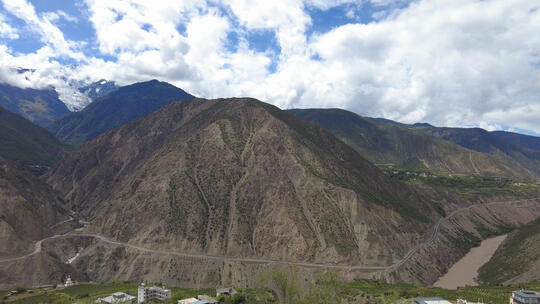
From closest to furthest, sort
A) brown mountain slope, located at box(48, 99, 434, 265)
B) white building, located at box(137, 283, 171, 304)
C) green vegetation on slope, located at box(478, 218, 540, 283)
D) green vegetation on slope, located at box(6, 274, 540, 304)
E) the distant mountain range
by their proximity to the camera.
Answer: green vegetation on slope, located at box(6, 274, 540, 304) < white building, located at box(137, 283, 171, 304) < green vegetation on slope, located at box(478, 218, 540, 283) < the distant mountain range < brown mountain slope, located at box(48, 99, 434, 265)

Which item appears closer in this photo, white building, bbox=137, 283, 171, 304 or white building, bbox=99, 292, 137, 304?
white building, bbox=99, 292, 137, 304

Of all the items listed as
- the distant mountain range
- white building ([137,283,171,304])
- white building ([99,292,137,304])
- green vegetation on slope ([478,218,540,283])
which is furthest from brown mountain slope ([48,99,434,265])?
white building ([99,292,137,304])

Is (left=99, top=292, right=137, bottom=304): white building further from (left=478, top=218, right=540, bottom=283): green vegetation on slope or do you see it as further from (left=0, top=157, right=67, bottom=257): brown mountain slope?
(left=478, top=218, right=540, bottom=283): green vegetation on slope

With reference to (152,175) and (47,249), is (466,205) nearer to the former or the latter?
(152,175)

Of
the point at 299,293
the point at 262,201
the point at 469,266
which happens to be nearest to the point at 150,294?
the point at 299,293

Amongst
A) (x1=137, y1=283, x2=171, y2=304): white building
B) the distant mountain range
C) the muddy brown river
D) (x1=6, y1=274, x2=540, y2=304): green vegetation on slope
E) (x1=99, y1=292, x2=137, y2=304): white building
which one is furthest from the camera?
the distant mountain range

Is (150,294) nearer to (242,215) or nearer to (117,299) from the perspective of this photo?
(117,299)
